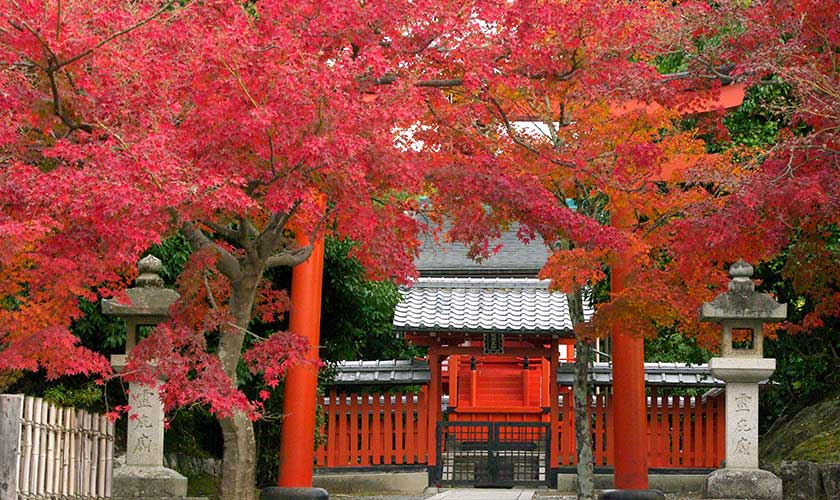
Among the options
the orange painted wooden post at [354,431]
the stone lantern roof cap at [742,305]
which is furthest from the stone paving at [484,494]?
the stone lantern roof cap at [742,305]

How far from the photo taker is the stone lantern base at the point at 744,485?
35.6 ft

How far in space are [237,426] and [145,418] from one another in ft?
4.20

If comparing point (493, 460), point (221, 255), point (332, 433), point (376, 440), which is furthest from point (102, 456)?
point (493, 460)

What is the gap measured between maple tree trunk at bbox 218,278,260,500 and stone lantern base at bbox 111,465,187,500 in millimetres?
748

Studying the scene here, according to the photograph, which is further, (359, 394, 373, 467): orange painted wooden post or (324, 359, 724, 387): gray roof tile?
(324, 359, 724, 387): gray roof tile

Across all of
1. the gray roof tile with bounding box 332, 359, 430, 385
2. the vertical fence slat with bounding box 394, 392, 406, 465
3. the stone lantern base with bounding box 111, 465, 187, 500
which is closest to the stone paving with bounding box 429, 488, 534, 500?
the vertical fence slat with bounding box 394, 392, 406, 465

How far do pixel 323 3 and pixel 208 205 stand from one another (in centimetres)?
182

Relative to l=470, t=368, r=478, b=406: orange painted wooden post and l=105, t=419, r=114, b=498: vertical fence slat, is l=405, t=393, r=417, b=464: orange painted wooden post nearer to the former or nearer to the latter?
l=470, t=368, r=478, b=406: orange painted wooden post

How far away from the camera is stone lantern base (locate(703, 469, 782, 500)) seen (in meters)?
10.8

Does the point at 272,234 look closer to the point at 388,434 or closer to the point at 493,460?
the point at 388,434

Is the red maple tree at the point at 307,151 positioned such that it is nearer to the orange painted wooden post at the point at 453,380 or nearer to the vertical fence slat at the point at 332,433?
the vertical fence slat at the point at 332,433

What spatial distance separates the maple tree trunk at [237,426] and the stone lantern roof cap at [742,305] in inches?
173

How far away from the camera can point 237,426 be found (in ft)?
31.7

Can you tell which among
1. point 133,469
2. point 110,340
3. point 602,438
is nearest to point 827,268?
point 602,438
